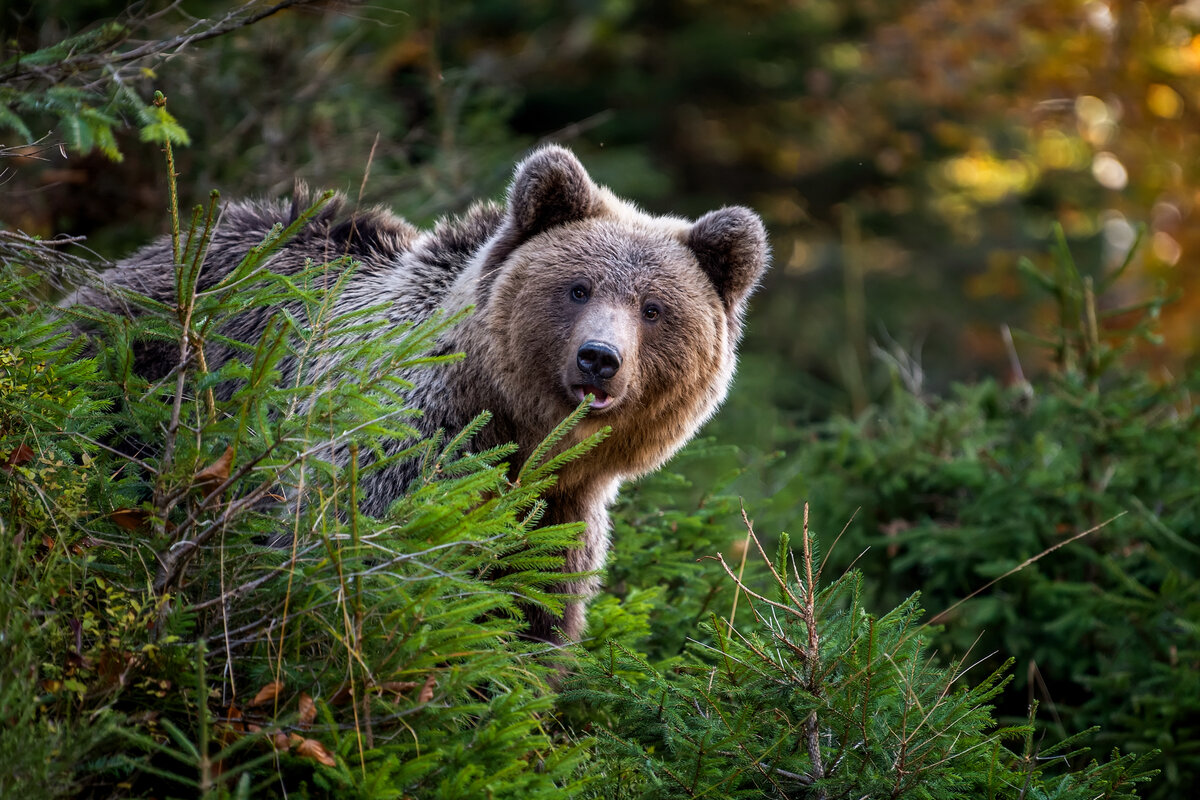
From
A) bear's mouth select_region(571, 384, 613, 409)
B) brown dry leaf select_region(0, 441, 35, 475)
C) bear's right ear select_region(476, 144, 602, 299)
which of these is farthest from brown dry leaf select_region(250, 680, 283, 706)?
bear's right ear select_region(476, 144, 602, 299)

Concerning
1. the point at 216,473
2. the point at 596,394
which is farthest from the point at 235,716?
the point at 596,394

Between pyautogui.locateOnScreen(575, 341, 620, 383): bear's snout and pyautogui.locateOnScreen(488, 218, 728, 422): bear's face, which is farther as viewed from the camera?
pyautogui.locateOnScreen(488, 218, 728, 422): bear's face

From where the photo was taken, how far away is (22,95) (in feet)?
10.7

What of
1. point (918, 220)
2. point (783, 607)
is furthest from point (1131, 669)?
point (918, 220)

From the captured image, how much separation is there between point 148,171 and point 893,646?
626 centimetres

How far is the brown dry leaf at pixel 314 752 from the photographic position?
282 cm

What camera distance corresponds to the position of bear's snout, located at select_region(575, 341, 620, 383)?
4508mm

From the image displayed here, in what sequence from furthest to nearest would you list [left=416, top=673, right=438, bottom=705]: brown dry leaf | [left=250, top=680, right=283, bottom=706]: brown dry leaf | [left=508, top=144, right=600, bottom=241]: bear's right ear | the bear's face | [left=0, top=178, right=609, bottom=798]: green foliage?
1. [left=508, top=144, right=600, bottom=241]: bear's right ear
2. the bear's face
3. [left=416, top=673, right=438, bottom=705]: brown dry leaf
4. [left=250, top=680, right=283, bottom=706]: brown dry leaf
5. [left=0, top=178, right=609, bottom=798]: green foliage

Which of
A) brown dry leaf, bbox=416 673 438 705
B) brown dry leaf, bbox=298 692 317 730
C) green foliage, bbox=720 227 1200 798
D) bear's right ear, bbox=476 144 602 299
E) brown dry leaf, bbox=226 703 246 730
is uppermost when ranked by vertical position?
bear's right ear, bbox=476 144 602 299

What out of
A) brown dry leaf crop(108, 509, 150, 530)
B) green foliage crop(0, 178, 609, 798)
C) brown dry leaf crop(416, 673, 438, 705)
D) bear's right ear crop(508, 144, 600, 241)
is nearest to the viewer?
green foliage crop(0, 178, 609, 798)

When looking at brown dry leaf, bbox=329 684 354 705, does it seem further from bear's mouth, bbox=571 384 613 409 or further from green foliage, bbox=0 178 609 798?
bear's mouth, bbox=571 384 613 409

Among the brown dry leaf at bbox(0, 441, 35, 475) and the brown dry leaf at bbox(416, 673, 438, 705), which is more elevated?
the brown dry leaf at bbox(0, 441, 35, 475)

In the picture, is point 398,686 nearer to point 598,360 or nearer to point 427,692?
point 427,692

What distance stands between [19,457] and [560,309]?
7.33 ft
